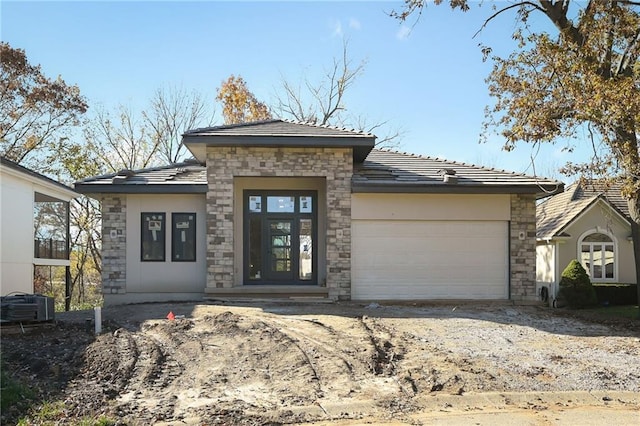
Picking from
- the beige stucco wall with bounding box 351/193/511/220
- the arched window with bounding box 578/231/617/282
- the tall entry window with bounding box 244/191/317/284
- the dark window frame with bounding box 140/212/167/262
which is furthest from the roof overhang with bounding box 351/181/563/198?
the arched window with bounding box 578/231/617/282

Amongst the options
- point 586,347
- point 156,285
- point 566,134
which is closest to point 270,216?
point 156,285

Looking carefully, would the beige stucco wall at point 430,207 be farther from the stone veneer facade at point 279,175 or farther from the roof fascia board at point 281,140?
the roof fascia board at point 281,140

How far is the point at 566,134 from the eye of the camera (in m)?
13.1

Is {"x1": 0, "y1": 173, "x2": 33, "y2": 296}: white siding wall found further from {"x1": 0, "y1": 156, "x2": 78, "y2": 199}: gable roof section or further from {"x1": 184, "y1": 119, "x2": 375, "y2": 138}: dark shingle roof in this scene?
{"x1": 184, "y1": 119, "x2": 375, "y2": 138}: dark shingle roof

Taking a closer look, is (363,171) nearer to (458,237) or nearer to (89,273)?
(458,237)

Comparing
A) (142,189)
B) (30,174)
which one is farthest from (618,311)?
(30,174)

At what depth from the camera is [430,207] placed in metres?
15.3

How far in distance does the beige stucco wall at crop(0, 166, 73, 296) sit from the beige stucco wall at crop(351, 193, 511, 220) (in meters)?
9.34

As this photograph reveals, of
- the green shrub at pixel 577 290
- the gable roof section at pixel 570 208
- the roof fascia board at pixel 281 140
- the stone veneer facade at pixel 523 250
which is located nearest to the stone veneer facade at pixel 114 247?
the roof fascia board at pixel 281 140

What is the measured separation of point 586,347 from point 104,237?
12.1 meters

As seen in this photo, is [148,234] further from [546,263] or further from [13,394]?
[546,263]

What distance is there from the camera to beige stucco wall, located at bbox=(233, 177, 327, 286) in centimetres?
1616

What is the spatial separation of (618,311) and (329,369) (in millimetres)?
12928

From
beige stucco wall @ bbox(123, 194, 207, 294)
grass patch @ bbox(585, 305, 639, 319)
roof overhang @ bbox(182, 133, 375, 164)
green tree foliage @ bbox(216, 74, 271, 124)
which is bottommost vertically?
grass patch @ bbox(585, 305, 639, 319)
